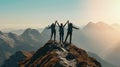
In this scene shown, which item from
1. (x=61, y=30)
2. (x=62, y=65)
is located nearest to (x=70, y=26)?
(x=61, y=30)

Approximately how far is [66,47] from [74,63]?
26.9 meters

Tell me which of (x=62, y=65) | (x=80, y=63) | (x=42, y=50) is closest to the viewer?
(x=62, y=65)

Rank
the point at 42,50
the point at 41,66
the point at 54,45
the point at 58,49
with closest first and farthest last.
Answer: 1. the point at 41,66
2. the point at 58,49
3. the point at 54,45
4. the point at 42,50

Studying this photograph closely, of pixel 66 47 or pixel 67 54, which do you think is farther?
pixel 66 47

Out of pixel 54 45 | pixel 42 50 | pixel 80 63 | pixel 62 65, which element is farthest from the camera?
pixel 42 50

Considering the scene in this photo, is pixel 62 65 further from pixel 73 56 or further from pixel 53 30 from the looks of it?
pixel 53 30

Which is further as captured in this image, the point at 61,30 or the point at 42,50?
the point at 42,50

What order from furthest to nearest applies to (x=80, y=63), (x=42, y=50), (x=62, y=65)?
1. (x=42, y=50)
2. (x=80, y=63)
3. (x=62, y=65)

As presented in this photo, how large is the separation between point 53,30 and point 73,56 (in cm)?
2783

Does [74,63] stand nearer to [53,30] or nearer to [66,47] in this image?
[66,47]

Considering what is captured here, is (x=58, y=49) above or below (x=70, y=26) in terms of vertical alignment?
below

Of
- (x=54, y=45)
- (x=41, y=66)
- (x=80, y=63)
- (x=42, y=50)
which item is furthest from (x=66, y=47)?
(x=80, y=63)

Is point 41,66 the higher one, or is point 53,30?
point 53,30

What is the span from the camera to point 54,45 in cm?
10156
